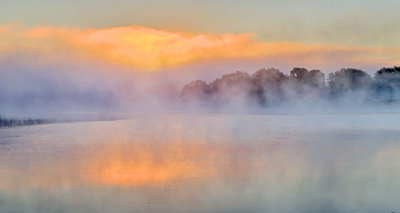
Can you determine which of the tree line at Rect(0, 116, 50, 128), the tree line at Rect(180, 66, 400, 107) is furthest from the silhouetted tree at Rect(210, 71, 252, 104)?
the tree line at Rect(0, 116, 50, 128)

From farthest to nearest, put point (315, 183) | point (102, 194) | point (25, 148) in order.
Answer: point (25, 148) → point (315, 183) → point (102, 194)

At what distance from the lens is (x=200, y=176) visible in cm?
1427

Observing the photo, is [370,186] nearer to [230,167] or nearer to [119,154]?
[230,167]

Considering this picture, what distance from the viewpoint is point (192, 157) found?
60.2 feet

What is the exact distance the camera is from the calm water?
1113cm

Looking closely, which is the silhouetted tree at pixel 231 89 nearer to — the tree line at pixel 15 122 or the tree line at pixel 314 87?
Result: the tree line at pixel 314 87

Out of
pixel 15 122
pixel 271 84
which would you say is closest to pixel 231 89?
pixel 271 84

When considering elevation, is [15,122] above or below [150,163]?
above

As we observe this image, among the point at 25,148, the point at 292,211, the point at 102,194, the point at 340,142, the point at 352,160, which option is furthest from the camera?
the point at 340,142

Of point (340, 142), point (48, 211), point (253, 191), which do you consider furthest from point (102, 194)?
point (340, 142)

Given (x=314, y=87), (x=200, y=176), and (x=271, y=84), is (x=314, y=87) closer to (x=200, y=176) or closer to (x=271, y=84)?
(x=271, y=84)

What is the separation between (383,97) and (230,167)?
67342 mm

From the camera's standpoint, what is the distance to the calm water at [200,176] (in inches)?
438

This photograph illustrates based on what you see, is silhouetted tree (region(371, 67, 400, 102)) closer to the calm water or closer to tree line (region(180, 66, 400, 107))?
tree line (region(180, 66, 400, 107))
